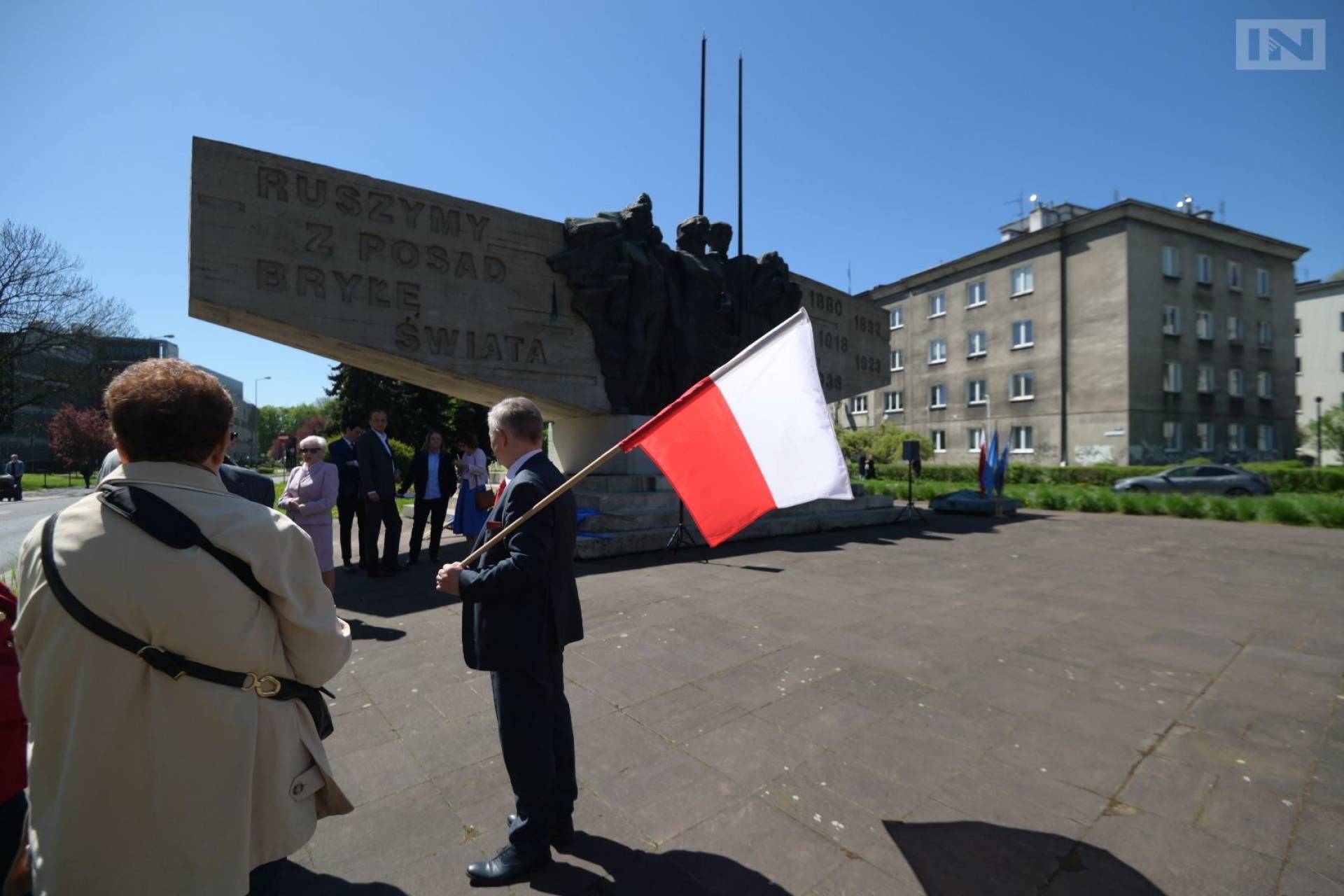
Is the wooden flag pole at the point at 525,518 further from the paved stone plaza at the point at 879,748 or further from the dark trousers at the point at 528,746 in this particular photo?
the paved stone plaza at the point at 879,748

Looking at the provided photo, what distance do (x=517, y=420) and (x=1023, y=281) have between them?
3871 centimetres

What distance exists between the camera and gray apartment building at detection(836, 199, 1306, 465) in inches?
1201

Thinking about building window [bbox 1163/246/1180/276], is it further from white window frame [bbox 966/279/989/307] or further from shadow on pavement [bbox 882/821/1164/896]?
shadow on pavement [bbox 882/821/1164/896]

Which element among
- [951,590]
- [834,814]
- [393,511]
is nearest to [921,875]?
[834,814]

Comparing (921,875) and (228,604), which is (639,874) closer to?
(921,875)

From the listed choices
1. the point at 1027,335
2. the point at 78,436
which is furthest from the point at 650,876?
the point at 78,436

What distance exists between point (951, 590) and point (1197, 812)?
15.3 ft

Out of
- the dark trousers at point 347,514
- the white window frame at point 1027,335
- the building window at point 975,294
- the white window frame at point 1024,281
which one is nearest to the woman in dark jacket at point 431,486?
the dark trousers at point 347,514

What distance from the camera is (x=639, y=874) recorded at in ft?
8.09

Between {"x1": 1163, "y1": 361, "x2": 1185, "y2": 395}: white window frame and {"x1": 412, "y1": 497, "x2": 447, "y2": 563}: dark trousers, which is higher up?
{"x1": 1163, "y1": 361, "x2": 1185, "y2": 395}: white window frame

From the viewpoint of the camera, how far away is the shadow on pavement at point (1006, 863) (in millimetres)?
2365

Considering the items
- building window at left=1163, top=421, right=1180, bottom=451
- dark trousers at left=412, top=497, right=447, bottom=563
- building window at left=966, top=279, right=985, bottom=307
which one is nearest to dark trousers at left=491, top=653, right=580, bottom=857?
dark trousers at left=412, top=497, right=447, bottom=563

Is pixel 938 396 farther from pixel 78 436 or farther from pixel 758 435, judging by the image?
pixel 78 436

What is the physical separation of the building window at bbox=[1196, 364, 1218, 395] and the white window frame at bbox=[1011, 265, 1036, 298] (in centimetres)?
928
